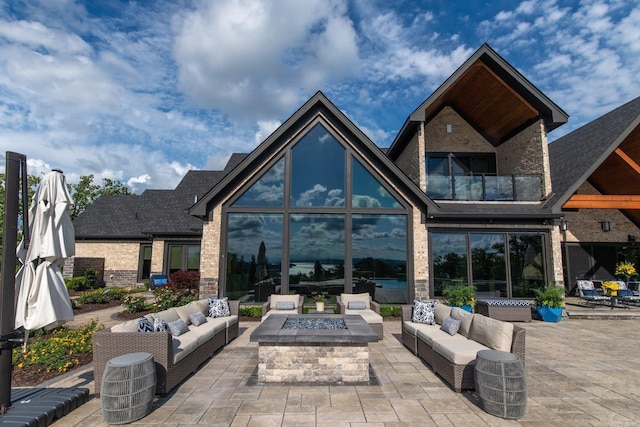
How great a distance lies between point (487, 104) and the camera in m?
13.9

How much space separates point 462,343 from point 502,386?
155 centimetres

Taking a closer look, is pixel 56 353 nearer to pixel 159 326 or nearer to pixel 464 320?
pixel 159 326

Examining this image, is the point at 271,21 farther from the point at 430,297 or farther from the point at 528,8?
the point at 430,297

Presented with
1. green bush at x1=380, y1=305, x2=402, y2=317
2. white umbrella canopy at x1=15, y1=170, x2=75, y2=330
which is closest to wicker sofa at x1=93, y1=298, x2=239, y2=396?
white umbrella canopy at x1=15, y1=170, x2=75, y2=330

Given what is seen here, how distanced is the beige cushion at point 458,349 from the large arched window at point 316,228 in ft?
19.3

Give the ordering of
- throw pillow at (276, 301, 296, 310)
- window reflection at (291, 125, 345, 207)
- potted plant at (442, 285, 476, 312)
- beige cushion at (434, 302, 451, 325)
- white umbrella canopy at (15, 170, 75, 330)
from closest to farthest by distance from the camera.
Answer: white umbrella canopy at (15, 170, 75, 330) < beige cushion at (434, 302, 451, 325) < throw pillow at (276, 301, 296, 310) < potted plant at (442, 285, 476, 312) < window reflection at (291, 125, 345, 207)

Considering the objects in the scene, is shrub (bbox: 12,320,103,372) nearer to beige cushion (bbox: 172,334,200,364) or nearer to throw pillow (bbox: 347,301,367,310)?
beige cushion (bbox: 172,334,200,364)

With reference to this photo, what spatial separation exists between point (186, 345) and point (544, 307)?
1087cm

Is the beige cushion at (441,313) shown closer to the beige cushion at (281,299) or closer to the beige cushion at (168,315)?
the beige cushion at (281,299)

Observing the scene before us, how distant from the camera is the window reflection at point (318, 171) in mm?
12023

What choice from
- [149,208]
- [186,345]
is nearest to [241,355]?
[186,345]

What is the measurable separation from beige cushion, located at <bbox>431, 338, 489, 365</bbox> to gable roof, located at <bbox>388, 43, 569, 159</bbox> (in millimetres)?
9094

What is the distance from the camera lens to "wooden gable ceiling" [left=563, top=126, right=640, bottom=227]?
13047 millimetres

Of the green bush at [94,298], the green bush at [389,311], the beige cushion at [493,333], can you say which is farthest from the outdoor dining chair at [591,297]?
the green bush at [94,298]
